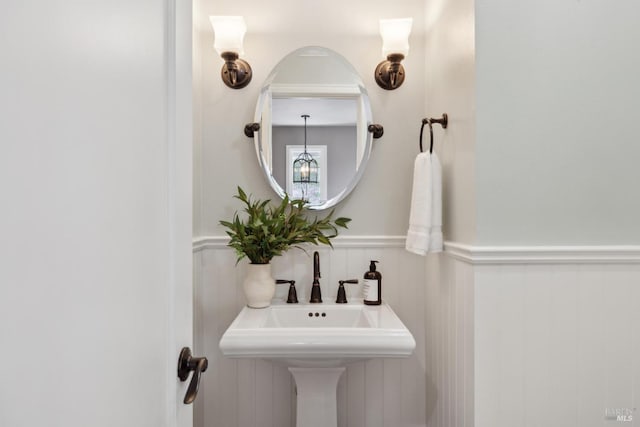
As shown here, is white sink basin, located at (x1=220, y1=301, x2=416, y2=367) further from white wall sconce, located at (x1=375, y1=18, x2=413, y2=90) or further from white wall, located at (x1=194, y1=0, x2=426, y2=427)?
white wall sconce, located at (x1=375, y1=18, x2=413, y2=90)

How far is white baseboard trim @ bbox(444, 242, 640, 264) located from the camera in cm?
131

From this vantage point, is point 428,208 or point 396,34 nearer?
point 428,208

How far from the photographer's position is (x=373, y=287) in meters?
1.72

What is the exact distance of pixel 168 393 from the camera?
64cm

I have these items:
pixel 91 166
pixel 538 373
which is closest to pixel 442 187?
pixel 538 373

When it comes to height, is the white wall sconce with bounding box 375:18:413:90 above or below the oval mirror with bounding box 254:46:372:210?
above

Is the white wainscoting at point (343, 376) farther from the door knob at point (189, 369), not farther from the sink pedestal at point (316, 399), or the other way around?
the door knob at point (189, 369)

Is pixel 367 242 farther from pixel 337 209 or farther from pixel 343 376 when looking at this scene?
pixel 343 376

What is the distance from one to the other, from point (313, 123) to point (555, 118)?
0.94 meters

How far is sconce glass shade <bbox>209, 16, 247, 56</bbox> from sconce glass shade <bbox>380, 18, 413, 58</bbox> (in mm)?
630

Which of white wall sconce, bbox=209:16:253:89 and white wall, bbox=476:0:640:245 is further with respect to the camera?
white wall sconce, bbox=209:16:253:89

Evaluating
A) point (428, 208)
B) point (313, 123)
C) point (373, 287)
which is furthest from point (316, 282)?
point (313, 123)

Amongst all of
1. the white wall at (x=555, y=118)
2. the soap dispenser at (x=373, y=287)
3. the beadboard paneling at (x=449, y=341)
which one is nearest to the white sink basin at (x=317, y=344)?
the beadboard paneling at (x=449, y=341)

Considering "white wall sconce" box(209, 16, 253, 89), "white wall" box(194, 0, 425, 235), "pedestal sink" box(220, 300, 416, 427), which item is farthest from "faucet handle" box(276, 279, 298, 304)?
"white wall sconce" box(209, 16, 253, 89)
